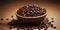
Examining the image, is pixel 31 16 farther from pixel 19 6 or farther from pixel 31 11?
pixel 19 6

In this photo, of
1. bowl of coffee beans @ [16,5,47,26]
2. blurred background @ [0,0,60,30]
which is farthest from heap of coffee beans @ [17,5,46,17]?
blurred background @ [0,0,60,30]

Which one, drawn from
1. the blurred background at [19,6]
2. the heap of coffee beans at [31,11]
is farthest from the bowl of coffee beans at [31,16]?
the blurred background at [19,6]

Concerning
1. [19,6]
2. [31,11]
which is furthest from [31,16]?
[19,6]

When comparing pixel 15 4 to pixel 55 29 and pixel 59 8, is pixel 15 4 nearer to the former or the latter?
pixel 59 8

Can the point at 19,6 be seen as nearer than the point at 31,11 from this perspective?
No

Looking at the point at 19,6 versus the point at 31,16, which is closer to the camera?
the point at 31,16

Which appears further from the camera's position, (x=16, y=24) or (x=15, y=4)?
(x=15, y=4)

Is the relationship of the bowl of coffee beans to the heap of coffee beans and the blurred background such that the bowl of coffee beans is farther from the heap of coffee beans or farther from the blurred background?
the blurred background

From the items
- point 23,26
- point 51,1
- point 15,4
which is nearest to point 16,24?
point 23,26
